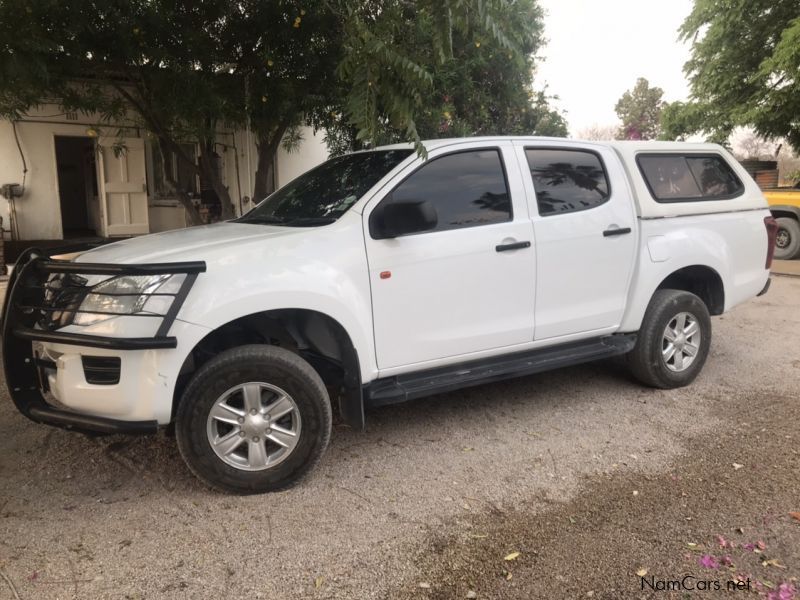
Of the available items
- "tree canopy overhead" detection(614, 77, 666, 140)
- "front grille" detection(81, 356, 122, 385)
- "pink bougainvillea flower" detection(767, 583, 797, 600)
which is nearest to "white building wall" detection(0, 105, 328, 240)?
"front grille" detection(81, 356, 122, 385)

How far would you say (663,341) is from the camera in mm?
5000

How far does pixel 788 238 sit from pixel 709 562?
12434 mm

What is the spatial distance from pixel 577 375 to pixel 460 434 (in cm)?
177

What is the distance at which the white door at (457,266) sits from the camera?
374 centimetres

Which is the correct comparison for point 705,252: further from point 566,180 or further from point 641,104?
point 641,104

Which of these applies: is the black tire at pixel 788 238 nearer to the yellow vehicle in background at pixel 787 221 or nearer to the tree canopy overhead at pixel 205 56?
the yellow vehicle in background at pixel 787 221

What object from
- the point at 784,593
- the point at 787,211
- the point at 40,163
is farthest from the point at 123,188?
the point at 787,211

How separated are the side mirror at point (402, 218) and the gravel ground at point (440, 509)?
1422mm

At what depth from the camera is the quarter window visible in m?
3.98

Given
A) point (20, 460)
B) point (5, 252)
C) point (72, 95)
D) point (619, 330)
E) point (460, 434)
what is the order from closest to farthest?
point (20, 460) → point (460, 434) → point (619, 330) → point (72, 95) → point (5, 252)

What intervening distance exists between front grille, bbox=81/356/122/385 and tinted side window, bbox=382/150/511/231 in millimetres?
1792

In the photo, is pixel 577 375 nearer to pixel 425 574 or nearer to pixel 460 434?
pixel 460 434

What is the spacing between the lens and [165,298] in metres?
3.12

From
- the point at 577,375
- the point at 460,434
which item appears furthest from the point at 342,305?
the point at 577,375
